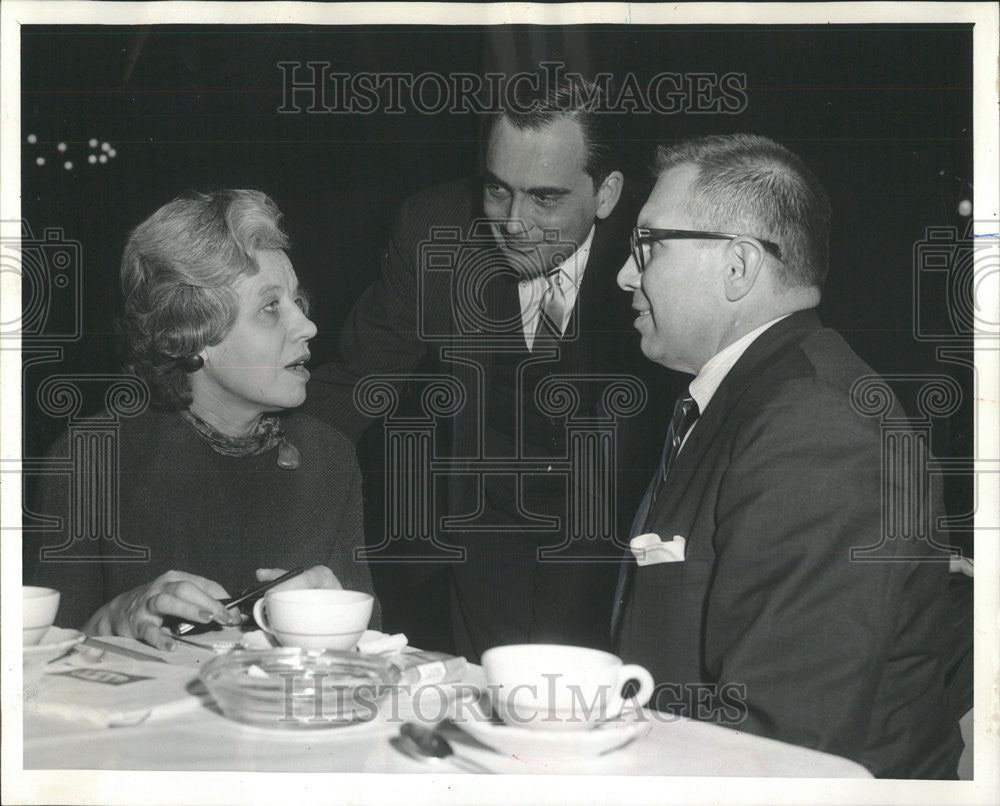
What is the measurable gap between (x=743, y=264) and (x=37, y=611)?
1.16 m

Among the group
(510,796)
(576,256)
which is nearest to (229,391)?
(576,256)

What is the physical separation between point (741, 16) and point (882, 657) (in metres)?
0.93

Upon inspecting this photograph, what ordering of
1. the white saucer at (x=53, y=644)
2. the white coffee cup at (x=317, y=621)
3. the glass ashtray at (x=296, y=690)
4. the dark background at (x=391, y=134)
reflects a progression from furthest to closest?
the dark background at (x=391, y=134), the white saucer at (x=53, y=644), the white coffee cup at (x=317, y=621), the glass ashtray at (x=296, y=690)

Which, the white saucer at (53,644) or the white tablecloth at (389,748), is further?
the white saucer at (53,644)

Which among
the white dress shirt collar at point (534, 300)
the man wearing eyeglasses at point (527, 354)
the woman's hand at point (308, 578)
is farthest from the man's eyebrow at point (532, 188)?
the woman's hand at point (308, 578)

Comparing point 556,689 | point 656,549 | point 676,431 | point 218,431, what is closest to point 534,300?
point 676,431

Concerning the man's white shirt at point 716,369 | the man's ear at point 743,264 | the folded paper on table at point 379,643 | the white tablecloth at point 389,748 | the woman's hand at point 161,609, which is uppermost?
the man's ear at point 743,264

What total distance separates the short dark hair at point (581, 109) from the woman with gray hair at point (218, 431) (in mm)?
417

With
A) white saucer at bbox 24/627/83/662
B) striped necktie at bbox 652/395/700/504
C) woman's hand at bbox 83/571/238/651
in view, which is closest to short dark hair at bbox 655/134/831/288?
striped necktie at bbox 652/395/700/504

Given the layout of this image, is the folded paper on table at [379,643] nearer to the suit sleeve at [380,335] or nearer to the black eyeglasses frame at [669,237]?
the suit sleeve at [380,335]

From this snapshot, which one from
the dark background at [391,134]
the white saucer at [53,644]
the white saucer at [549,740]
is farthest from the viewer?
the dark background at [391,134]

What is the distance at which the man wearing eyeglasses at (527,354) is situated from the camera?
4.84ft

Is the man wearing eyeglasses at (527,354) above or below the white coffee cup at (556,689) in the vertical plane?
above

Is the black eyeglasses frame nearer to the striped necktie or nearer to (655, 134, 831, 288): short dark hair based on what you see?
(655, 134, 831, 288): short dark hair
